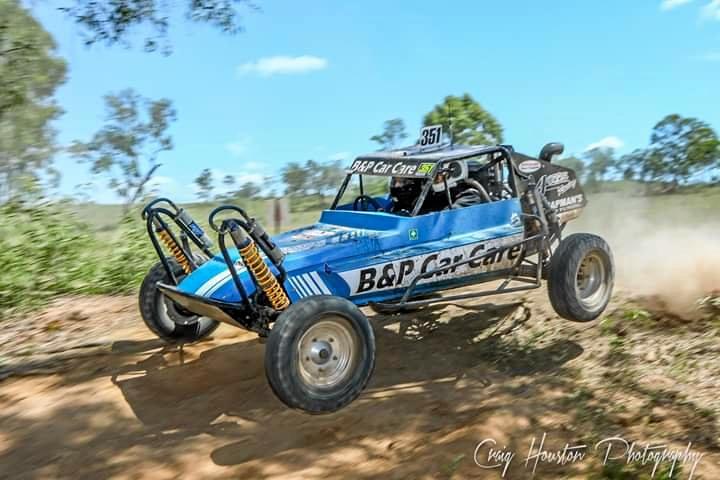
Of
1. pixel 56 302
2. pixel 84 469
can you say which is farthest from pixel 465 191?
pixel 56 302

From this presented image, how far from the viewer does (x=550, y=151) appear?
6.98m

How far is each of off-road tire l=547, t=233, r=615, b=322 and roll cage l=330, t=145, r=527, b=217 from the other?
0.76 m

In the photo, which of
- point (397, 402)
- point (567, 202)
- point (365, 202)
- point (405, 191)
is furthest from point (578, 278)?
point (397, 402)

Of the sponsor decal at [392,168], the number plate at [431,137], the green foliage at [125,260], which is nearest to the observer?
the sponsor decal at [392,168]

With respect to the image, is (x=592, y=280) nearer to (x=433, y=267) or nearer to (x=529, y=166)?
(x=529, y=166)

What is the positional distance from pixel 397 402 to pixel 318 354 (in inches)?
33.0

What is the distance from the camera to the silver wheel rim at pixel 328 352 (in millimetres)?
4605

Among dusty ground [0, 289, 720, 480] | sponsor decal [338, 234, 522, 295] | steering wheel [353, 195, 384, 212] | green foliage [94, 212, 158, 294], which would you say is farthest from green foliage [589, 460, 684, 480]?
green foliage [94, 212, 158, 294]

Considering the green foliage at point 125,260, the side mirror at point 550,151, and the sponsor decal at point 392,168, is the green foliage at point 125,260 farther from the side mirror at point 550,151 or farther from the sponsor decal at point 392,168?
the side mirror at point 550,151

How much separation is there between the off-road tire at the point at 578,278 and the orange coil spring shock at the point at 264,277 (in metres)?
2.63

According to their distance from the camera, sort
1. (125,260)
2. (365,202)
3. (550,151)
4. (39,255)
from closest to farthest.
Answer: (365,202) < (550,151) < (39,255) < (125,260)

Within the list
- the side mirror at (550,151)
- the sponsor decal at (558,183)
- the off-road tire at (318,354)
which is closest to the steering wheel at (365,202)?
the sponsor decal at (558,183)

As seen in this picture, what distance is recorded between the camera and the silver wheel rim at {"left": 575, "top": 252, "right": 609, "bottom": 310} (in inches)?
249

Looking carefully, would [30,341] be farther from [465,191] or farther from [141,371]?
[465,191]
